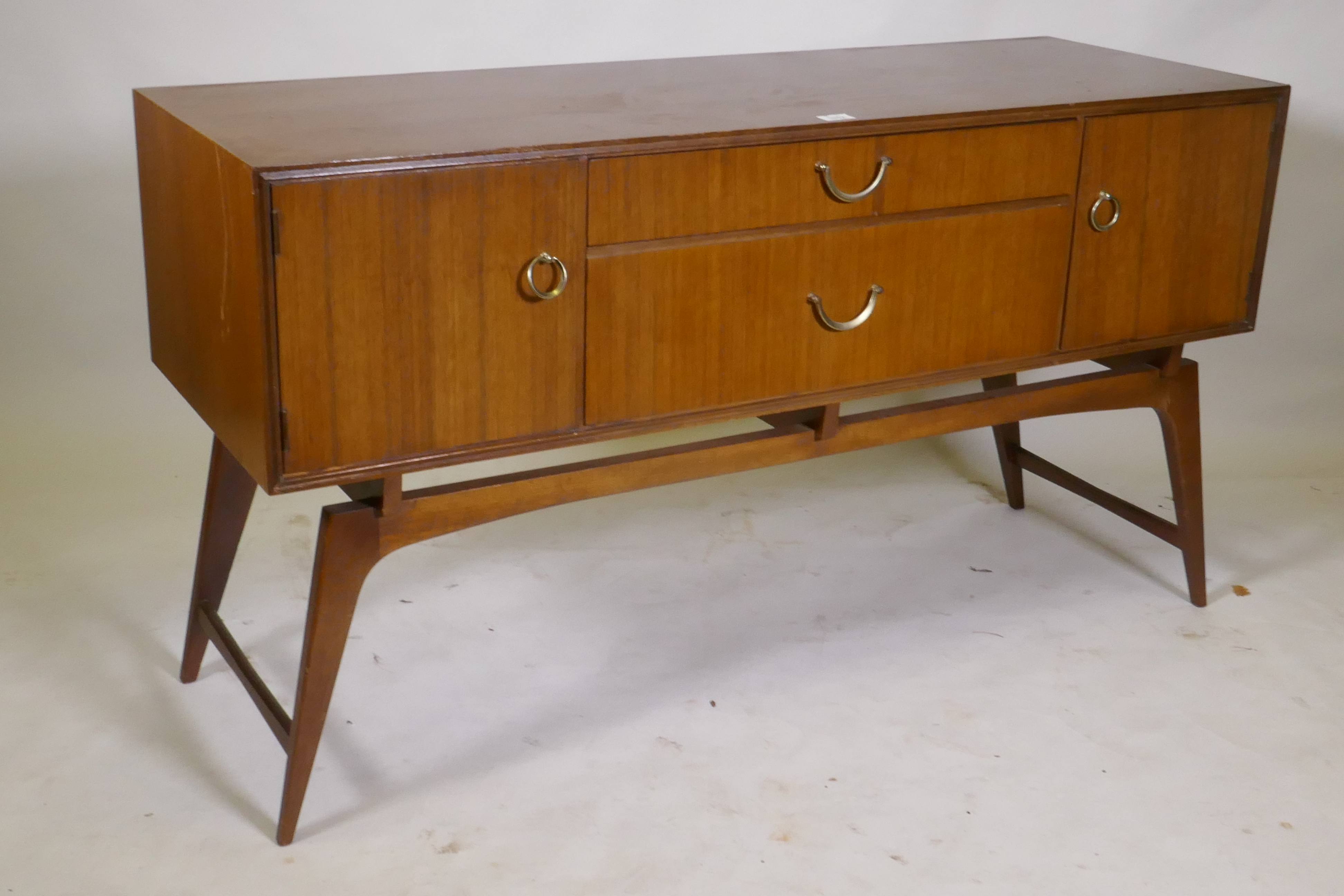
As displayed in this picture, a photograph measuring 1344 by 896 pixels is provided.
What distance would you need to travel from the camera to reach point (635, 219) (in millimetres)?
1923

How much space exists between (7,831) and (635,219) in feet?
3.91

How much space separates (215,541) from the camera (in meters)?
2.39

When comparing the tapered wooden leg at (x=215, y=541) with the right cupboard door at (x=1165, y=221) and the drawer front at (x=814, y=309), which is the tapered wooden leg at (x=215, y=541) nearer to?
the drawer front at (x=814, y=309)

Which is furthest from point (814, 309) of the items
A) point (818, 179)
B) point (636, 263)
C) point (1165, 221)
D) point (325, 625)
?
point (325, 625)

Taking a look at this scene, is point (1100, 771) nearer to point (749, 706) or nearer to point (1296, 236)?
point (749, 706)

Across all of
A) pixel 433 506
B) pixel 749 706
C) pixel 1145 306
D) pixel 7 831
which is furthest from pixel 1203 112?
pixel 7 831

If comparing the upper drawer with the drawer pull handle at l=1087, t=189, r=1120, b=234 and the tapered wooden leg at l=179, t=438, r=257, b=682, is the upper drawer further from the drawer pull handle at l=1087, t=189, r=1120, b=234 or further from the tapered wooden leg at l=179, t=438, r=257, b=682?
the tapered wooden leg at l=179, t=438, r=257, b=682

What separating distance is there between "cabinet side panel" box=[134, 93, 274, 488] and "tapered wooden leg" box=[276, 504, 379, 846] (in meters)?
0.13

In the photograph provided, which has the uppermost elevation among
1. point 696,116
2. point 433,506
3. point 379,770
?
point 696,116

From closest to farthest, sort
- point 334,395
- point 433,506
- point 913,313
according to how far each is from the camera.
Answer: point 334,395 < point 433,506 < point 913,313

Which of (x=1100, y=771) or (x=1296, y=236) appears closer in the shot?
(x=1100, y=771)

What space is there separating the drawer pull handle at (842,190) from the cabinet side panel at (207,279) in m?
0.75

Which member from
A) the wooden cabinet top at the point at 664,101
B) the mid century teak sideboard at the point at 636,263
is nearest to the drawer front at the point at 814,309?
the mid century teak sideboard at the point at 636,263

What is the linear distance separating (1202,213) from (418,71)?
5.47 ft
